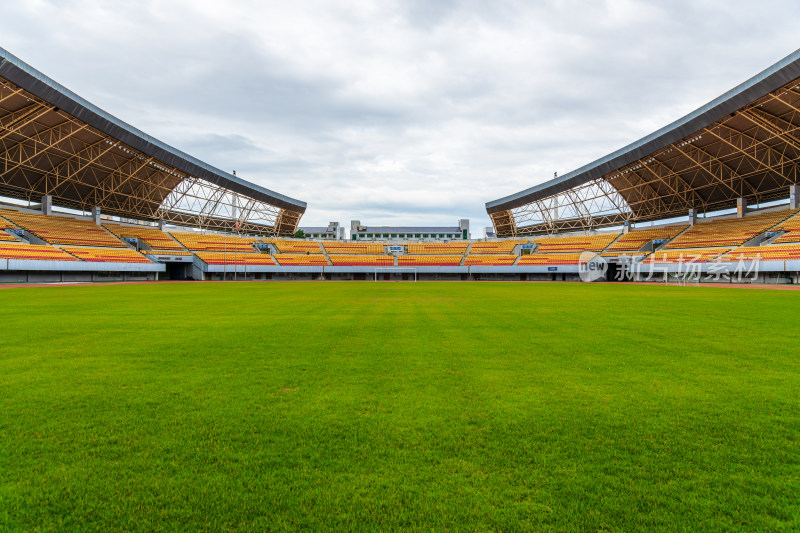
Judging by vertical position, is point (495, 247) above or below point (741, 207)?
below

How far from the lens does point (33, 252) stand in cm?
3822

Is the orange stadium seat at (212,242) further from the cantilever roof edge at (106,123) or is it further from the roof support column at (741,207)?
the roof support column at (741,207)

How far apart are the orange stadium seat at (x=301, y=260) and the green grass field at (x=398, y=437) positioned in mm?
51978

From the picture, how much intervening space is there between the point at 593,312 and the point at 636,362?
25.5ft

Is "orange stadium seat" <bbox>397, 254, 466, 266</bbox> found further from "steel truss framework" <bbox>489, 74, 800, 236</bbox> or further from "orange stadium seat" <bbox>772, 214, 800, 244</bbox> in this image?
"orange stadium seat" <bbox>772, 214, 800, 244</bbox>

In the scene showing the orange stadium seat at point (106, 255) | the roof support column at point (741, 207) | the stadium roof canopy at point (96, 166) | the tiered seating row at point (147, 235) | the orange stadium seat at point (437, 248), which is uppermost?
the stadium roof canopy at point (96, 166)

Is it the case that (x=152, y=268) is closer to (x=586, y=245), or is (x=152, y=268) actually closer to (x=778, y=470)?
(x=778, y=470)

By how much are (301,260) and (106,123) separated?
1200 inches

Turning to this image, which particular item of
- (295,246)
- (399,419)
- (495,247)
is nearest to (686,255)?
(495,247)

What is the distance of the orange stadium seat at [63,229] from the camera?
143ft

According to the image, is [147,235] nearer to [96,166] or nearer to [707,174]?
[96,166]

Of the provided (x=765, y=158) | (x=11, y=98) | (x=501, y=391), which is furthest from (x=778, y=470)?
(x=765, y=158)

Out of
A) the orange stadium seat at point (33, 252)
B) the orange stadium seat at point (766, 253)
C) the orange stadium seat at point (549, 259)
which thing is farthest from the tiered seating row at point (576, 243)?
the orange stadium seat at point (33, 252)

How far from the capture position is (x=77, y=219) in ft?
170
